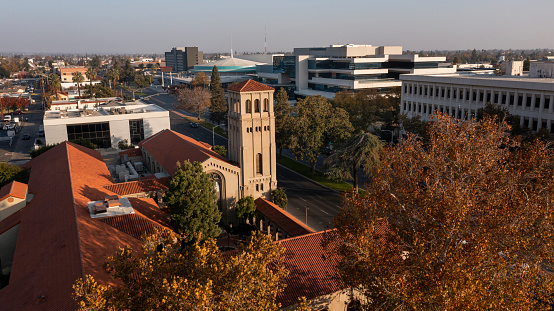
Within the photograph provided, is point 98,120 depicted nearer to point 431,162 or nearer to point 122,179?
point 122,179

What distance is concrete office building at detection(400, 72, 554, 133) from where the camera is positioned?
60531 millimetres

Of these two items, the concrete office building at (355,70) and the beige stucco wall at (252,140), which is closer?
the beige stucco wall at (252,140)

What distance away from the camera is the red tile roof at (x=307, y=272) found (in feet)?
91.1

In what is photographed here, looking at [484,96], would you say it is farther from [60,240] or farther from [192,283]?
[192,283]

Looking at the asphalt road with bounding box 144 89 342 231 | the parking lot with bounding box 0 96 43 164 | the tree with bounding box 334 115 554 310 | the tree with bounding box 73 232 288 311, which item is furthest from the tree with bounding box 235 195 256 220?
the parking lot with bounding box 0 96 43 164

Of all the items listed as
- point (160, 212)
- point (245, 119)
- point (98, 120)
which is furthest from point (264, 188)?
point (98, 120)

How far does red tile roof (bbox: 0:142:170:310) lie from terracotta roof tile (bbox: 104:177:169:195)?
1028 millimetres

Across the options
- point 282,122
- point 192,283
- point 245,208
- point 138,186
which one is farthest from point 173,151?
point 192,283

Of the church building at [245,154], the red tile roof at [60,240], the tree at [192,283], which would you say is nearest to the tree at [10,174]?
the red tile roof at [60,240]

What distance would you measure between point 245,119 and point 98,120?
4444 cm

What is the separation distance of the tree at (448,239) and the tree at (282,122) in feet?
139

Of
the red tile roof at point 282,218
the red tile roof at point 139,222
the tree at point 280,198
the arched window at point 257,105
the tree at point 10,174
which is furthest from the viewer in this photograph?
the tree at point 10,174

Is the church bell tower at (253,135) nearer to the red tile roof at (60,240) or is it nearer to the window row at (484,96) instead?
the red tile roof at (60,240)

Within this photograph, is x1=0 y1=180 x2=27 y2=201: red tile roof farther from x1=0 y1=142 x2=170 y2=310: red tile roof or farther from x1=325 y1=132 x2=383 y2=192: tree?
x1=325 y1=132 x2=383 y2=192: tree
